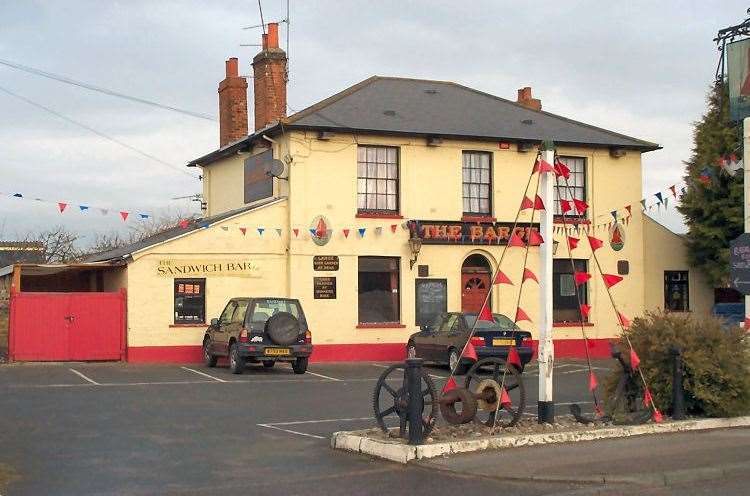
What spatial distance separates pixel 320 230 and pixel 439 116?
5362 millimetres

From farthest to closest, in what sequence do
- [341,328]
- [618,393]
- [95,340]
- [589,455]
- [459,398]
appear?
[341,328]
[95,340]
[618,393]
[459,398]
[589,455]

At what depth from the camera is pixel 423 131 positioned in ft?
94.9

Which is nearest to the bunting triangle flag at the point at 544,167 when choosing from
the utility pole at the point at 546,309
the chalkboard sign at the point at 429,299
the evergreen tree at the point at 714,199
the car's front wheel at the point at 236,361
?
the utility pole at the point at 546,309

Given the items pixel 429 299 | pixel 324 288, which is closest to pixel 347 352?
pixel 324 288

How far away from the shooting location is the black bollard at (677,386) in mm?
13758

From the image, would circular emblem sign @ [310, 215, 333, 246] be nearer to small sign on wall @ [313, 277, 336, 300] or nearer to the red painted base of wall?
small sign on wall @ [313, 277, 336, 300]

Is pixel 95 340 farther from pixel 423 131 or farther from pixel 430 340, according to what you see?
pixel 423 131

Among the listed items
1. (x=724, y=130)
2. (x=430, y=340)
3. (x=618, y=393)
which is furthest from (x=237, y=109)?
(x=618, y=393)

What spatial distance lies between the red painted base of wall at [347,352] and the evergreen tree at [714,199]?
4.15 meters

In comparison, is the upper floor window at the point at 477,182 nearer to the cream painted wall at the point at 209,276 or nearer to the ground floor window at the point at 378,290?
the ground floor window at the point at 378,290

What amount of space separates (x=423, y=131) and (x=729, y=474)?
62.4 ft

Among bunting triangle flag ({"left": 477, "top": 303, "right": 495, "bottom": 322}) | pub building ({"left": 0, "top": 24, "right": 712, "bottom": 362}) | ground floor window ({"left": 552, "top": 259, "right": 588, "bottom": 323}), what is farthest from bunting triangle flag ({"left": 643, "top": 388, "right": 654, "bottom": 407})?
ground floor window ({"left": 552, "top": 259, "right": 588, "bottom": 323})

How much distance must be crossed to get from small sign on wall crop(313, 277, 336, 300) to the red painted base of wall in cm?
133

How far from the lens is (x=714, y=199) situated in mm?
31391
